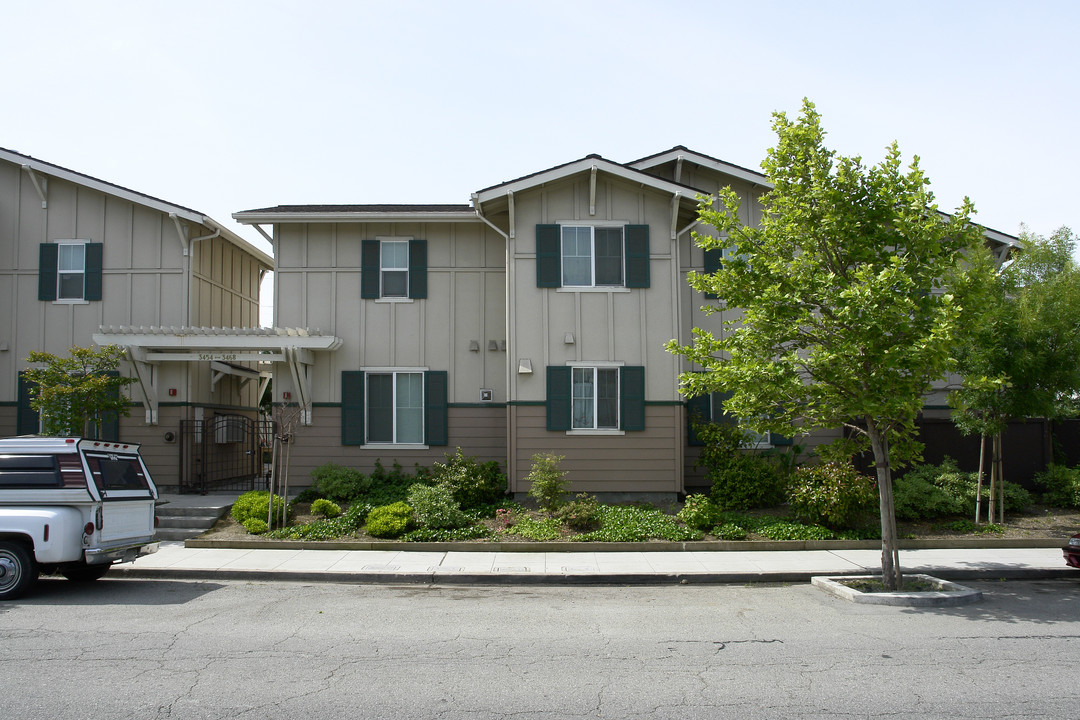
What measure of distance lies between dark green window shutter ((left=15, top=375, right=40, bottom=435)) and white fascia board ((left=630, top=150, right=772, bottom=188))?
1372cm

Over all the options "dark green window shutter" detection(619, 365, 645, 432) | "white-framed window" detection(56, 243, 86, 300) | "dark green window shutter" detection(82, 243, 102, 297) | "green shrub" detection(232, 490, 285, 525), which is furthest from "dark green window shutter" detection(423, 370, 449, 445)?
"white-framed window" detection(56, 243, 86, 300)

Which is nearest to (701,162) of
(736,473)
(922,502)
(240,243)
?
(736,473)

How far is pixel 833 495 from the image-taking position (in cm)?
1323

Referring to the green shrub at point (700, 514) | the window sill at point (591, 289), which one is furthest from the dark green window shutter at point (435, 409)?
the green shrub at point (700, 514)

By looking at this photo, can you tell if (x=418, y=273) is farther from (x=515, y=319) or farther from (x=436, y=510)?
(x=436, y=510)

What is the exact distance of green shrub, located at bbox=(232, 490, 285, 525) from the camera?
14109mm

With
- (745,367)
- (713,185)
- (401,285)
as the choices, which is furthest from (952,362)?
(401,285)

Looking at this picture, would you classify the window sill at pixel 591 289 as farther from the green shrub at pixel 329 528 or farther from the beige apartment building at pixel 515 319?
the green shrub at pixel 329 528

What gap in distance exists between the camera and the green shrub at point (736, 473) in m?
14.6

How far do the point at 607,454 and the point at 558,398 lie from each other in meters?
1.46

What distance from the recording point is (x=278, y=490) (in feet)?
51.4

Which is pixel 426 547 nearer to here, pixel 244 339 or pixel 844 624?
pixel 244 339

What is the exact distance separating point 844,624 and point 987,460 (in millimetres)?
8867

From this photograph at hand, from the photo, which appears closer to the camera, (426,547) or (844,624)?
(844,624)
